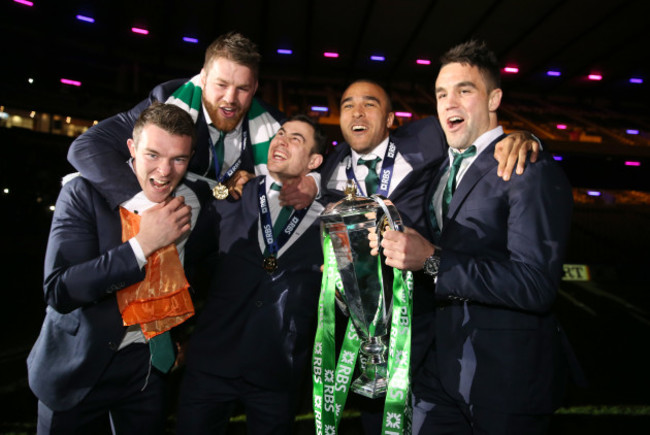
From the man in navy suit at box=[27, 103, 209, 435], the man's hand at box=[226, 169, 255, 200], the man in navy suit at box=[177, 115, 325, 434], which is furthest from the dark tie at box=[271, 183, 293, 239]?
the man in navy suit at box=[27, 103, 209, 435]

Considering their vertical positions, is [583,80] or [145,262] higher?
[583,80]

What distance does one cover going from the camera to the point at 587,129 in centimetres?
1235

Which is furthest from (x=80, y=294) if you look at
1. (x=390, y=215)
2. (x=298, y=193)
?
(x=390, y=215)

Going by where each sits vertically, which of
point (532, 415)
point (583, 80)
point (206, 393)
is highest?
point (583, 80)

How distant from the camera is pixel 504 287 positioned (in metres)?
1.35

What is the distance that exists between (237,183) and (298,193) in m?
0.31

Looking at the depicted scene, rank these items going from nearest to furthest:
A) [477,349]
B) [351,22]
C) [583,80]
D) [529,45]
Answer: [477,349] < [351,22] < [529,45] < [583,80]

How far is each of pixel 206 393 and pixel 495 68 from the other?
1.75 metres

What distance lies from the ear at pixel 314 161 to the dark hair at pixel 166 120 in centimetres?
67

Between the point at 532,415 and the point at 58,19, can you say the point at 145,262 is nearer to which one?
the point at 532,415

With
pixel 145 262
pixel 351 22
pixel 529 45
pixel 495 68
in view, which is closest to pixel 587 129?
pixel 529 45

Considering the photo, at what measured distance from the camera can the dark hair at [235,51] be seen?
7.44 feet

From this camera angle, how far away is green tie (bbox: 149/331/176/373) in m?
1.74

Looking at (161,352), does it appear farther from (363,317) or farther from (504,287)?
(504,287)
